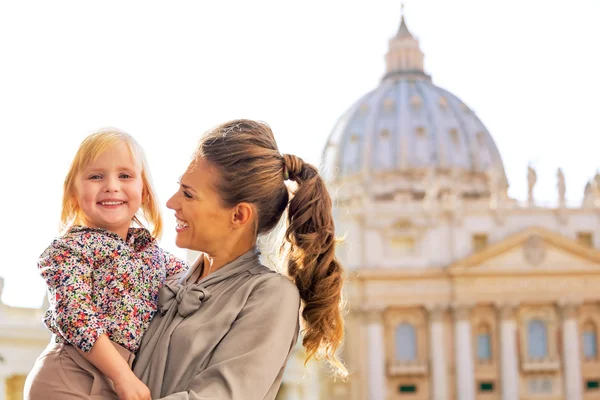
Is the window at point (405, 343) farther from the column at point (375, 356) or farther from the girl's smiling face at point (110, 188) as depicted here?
the girl's smiling face at point (110, 188)

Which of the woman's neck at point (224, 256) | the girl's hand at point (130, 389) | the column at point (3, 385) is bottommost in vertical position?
the column at point (3, 385)

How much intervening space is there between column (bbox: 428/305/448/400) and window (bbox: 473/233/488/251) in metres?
2.86

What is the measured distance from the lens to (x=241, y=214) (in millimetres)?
2729

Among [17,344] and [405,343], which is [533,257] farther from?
[17,344]

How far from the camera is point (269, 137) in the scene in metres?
2.78

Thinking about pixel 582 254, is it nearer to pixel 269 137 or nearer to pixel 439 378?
pixel 439 378

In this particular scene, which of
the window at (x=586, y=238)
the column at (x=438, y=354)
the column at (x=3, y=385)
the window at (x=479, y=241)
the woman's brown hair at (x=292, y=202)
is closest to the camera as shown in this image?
the woman's brown hair at (x=292, y=202)

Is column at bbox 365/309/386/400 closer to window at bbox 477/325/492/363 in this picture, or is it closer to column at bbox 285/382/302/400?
window at bbox 477/325/492/363

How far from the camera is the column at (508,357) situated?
3850 cm

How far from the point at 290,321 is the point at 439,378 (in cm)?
3744

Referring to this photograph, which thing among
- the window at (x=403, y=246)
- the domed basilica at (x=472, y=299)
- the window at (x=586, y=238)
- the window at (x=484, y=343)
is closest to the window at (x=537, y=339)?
the domed basilica at (x=472, y=299)

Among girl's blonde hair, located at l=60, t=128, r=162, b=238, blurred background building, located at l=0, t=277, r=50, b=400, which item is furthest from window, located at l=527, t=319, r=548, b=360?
girl's blonde hair, located at l=60, t=128, r=162, b=238

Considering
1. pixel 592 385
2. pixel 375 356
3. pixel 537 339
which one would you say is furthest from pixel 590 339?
pixel 375 356

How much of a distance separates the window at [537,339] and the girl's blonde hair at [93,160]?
125 feet
